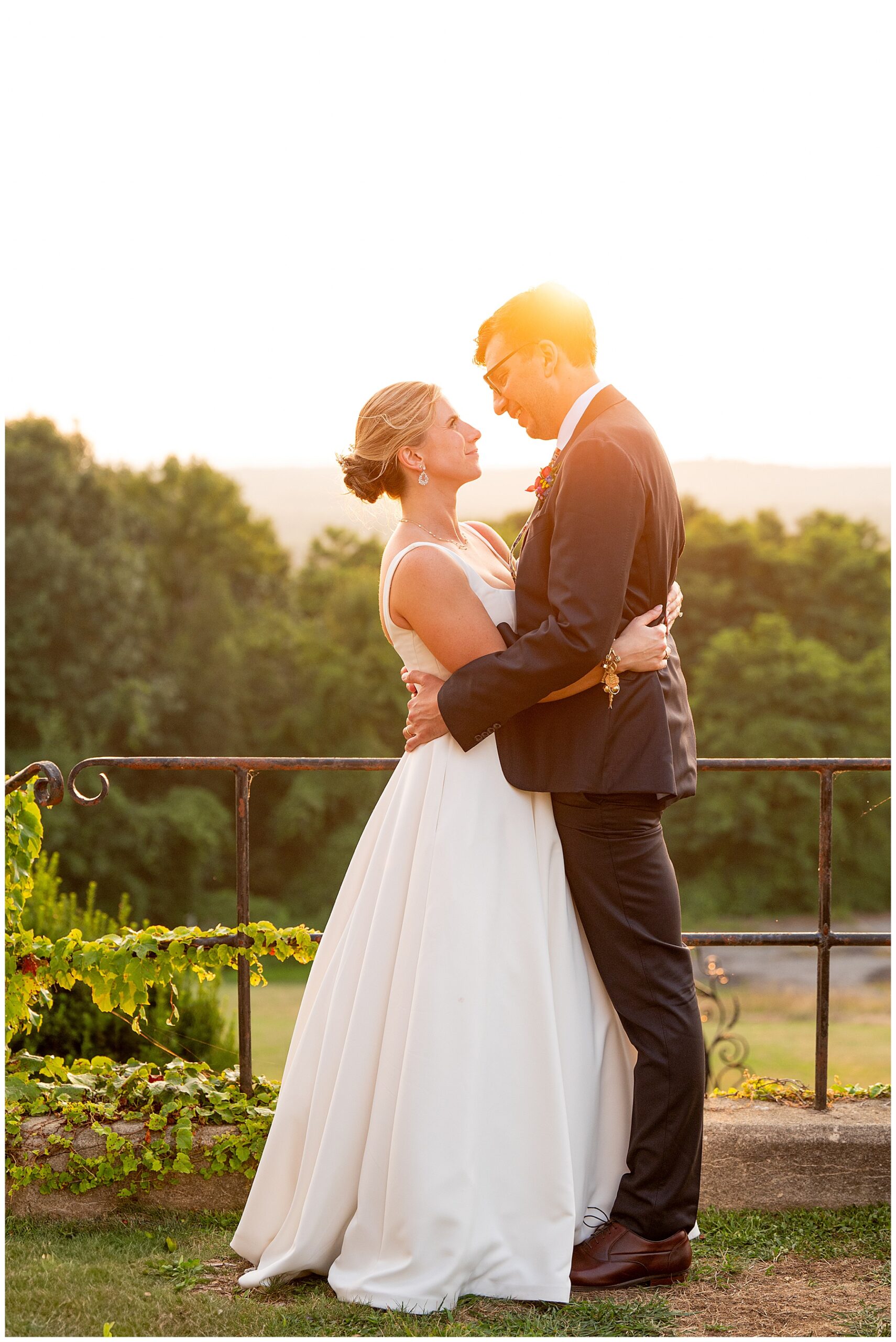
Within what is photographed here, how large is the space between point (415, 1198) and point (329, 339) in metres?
45.4

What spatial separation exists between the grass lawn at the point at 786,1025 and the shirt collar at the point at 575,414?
27.8 m

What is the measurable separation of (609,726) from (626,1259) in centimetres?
107

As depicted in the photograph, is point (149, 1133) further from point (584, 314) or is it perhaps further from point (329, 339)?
point (329, 339)

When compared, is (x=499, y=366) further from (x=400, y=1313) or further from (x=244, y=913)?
(x=400, y=1313)

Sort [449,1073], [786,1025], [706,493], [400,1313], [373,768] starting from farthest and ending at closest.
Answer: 1. [706,493]
2. [786,1025]
3. [373,768]
4. [449,1073]
5. [400,1313]

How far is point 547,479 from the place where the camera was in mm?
2533

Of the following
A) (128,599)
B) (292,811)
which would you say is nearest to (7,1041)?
→ (128,599)

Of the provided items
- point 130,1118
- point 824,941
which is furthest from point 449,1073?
point 824,941

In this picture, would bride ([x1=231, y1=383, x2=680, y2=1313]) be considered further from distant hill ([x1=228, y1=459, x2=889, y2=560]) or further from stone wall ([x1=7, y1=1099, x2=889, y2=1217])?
distant hill ([x1=228, y1=459, x2=889, y2=560])

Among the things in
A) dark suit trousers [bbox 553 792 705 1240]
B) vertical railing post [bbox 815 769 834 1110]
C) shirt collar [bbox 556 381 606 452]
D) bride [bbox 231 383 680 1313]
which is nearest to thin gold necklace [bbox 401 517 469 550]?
bride [bbox 231 383 680 1313]

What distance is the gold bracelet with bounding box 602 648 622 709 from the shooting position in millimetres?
2430

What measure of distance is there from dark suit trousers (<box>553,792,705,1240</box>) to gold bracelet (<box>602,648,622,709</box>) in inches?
8.7

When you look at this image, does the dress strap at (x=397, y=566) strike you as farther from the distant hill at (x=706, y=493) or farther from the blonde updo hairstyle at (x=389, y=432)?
the distant hill at (x=706, y=493)

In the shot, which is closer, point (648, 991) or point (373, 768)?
point (648, 991)
